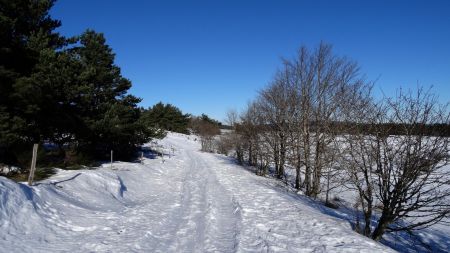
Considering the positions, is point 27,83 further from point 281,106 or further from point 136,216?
point 281,106

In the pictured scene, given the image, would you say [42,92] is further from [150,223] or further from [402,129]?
[402,129]

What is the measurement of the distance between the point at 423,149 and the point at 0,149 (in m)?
17.6

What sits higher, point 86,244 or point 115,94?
point 115,94

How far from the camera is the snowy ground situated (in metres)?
6.90

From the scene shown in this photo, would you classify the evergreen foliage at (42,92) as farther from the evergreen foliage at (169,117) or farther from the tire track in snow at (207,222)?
the evergreen foliage at (169,117)

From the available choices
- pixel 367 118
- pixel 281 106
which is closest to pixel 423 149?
pixel 367 118

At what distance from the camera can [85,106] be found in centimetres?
1967

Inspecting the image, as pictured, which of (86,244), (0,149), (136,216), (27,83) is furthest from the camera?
(0,149)

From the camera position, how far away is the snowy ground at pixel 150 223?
6902 mm

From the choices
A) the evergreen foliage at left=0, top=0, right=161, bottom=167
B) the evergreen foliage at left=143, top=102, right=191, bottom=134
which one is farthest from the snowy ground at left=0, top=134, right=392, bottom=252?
the evergreen foliage at left=143, top=102, right=191, bottom=134

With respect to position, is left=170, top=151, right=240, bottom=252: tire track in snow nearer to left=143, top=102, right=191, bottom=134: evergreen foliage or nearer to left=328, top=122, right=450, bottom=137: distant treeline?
left=328, top=122, right=450, bottom=137: distant treeline

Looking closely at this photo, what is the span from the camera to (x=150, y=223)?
348 inches

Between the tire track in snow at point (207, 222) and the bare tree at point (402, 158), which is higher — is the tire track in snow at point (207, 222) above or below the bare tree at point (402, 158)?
below

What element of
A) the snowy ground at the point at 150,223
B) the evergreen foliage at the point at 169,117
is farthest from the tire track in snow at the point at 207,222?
the evergreen foliage at the point at 169,117
